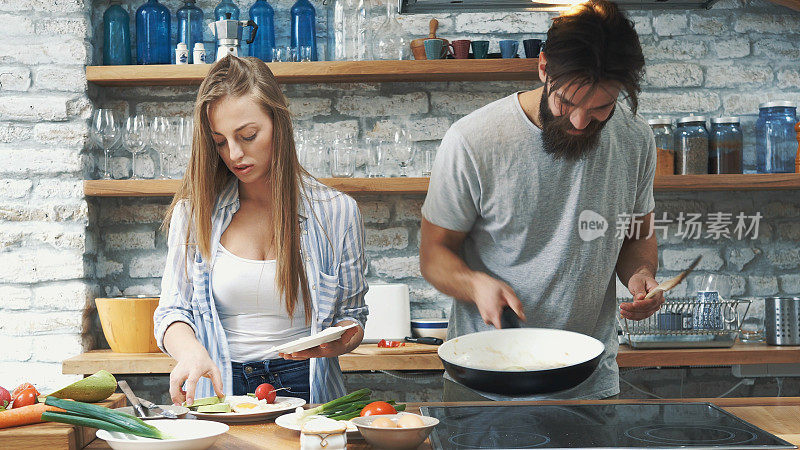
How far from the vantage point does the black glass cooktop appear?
4.40ft

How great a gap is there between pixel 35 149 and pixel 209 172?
168 centimetres

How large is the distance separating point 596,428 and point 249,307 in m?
0.91

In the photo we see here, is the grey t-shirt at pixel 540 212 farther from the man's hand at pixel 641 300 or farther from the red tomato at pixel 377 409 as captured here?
the red tomato at pixel 377 409

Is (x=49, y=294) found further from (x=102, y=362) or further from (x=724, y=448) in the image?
(x=724, y=448)

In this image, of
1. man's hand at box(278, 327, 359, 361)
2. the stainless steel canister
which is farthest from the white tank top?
the stainless steel canister

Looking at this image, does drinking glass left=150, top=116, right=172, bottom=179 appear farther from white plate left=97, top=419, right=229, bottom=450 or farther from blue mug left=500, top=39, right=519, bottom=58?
white plate left=97, top=419, right=229, bottom=450

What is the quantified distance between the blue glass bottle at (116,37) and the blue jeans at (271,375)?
2.04 meters

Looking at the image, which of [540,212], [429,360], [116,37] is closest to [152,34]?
[116,37]

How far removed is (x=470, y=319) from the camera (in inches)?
82.6

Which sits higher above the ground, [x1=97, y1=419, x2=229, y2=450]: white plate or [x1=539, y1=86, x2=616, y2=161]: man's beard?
[x1=539, y1=86, x2=616, y2=161]: man's beard

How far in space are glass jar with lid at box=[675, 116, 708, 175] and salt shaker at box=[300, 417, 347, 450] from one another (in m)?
2.55

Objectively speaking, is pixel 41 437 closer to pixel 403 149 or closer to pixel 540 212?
pixel 540 212

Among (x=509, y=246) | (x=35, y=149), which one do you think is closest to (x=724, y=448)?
(x=509, y=246)

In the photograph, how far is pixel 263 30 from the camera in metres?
3.46
